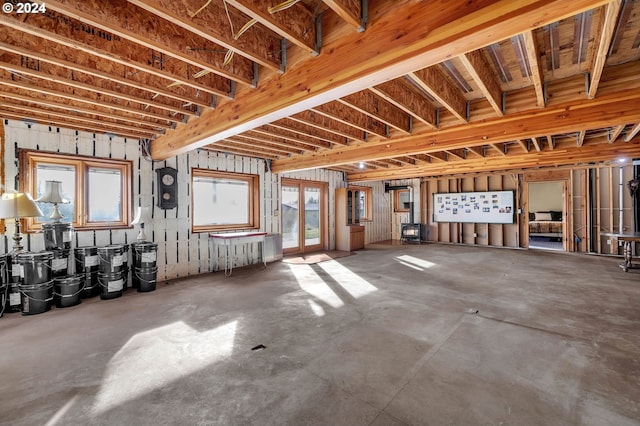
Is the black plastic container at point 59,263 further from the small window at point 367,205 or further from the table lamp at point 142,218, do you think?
the small window at point 367,205

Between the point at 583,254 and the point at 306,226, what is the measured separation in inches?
321

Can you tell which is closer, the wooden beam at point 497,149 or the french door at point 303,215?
the wooden beam at point 497,149

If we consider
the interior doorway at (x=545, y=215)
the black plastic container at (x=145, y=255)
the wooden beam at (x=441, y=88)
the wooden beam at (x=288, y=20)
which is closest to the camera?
the wooden beam at (x=288, y=20)

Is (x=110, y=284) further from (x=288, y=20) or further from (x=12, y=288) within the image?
(x=288, y=20)

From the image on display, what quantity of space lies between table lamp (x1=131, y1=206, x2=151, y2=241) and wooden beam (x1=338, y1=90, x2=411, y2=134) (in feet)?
13.2

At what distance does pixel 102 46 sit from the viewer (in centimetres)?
224

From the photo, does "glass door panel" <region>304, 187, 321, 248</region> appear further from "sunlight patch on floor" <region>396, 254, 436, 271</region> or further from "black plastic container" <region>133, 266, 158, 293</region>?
"black plastic container" <region>133, 266, 158, 293</region>

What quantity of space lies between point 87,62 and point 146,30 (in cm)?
95

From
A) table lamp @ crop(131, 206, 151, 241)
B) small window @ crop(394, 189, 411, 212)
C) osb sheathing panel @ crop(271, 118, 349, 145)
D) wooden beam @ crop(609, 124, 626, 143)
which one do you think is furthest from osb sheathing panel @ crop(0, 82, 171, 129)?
small window @ crop(394, 189, 411, 212)

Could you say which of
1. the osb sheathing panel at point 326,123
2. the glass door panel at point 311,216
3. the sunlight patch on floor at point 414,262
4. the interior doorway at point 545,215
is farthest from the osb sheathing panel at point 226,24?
the interior doorway at point 545,215

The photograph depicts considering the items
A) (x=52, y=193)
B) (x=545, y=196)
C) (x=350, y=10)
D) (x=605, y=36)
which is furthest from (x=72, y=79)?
(x=545, y=196)

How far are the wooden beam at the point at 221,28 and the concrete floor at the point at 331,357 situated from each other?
2.61 m

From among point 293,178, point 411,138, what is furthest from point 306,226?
point 411,138

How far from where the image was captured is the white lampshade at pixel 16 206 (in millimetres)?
3383
